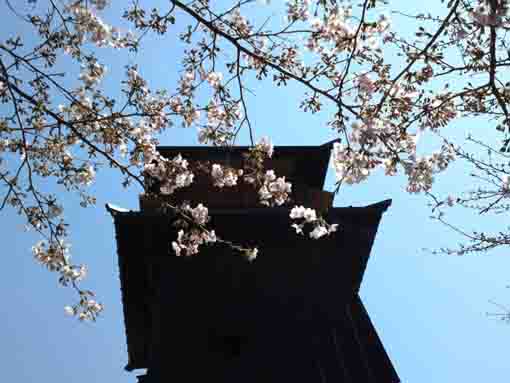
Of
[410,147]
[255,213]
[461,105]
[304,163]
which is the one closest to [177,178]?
[410,147]

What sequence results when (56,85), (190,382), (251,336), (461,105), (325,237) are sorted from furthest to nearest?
(325,237) < (251,336) < (190,382) < (56,85) < (461,105)

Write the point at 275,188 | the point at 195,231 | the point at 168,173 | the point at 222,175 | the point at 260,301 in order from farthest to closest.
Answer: the point at 260,301
the point at 222,175
the point at 275,188
the point at 168,173
the point at 195,231

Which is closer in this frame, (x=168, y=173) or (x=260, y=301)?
(x=168, y=173)

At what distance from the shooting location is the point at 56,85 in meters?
5.48

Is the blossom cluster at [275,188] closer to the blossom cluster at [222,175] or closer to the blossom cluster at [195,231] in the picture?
the blossom cluster at [222,175]

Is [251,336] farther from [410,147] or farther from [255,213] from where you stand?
[410,147]

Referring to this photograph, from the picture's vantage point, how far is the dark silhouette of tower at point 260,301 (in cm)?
939

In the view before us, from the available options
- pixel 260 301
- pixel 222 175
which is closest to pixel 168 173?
pixel 222 175

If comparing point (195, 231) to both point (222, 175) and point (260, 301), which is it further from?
point (260, 301)

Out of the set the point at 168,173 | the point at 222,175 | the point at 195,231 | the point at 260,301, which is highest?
the point at 260,301

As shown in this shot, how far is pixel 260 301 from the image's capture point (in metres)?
10.2

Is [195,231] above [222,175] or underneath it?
underneath

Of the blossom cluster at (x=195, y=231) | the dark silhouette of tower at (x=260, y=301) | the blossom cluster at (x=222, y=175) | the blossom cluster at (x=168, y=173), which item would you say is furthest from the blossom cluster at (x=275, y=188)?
the dark silhouette of tower at (x=260, y=301)

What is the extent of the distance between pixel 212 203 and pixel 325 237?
3.06 metres
